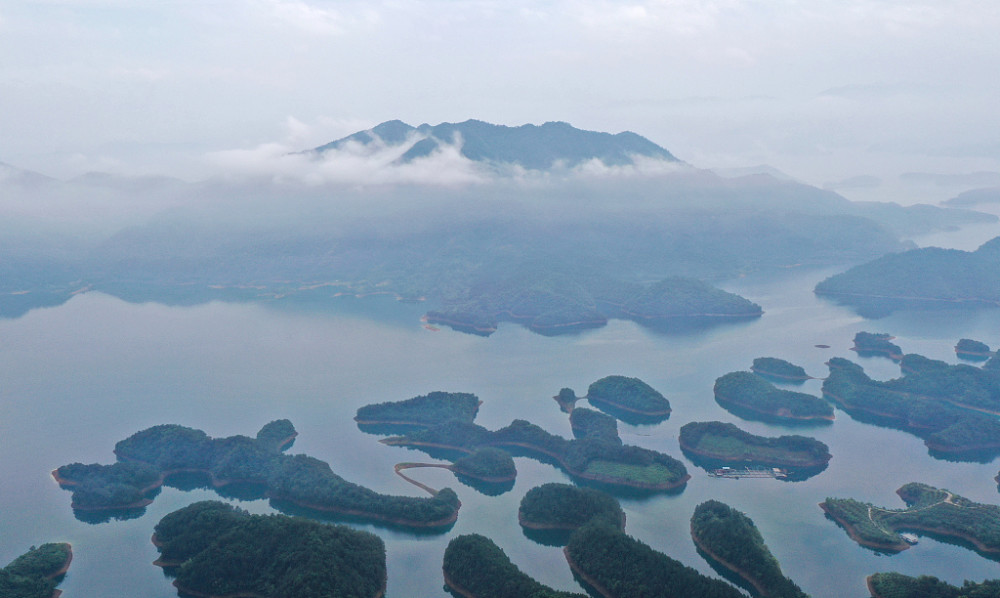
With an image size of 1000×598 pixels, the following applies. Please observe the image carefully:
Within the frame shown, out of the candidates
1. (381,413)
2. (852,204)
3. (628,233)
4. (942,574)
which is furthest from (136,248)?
(852,204)

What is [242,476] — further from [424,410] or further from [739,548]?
[739,548]

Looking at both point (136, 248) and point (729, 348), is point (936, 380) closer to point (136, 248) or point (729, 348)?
point (729, 348)

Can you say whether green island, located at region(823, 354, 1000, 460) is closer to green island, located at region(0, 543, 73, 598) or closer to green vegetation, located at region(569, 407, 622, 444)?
green vegetation, located at region(569, 407, 622, 444)

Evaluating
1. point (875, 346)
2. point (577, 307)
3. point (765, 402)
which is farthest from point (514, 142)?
point (765, 402)

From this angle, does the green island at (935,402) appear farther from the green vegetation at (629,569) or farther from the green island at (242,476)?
the green island at (242,476)

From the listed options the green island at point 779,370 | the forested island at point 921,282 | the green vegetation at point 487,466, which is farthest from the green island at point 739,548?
the forested island at point 921,282

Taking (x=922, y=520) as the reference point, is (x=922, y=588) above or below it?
above

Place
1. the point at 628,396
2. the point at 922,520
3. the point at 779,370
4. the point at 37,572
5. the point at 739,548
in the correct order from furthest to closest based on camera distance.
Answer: the point at 779,370
the point at 628,396
the point at 922,520
the point at 739,548
the point at 37,572
